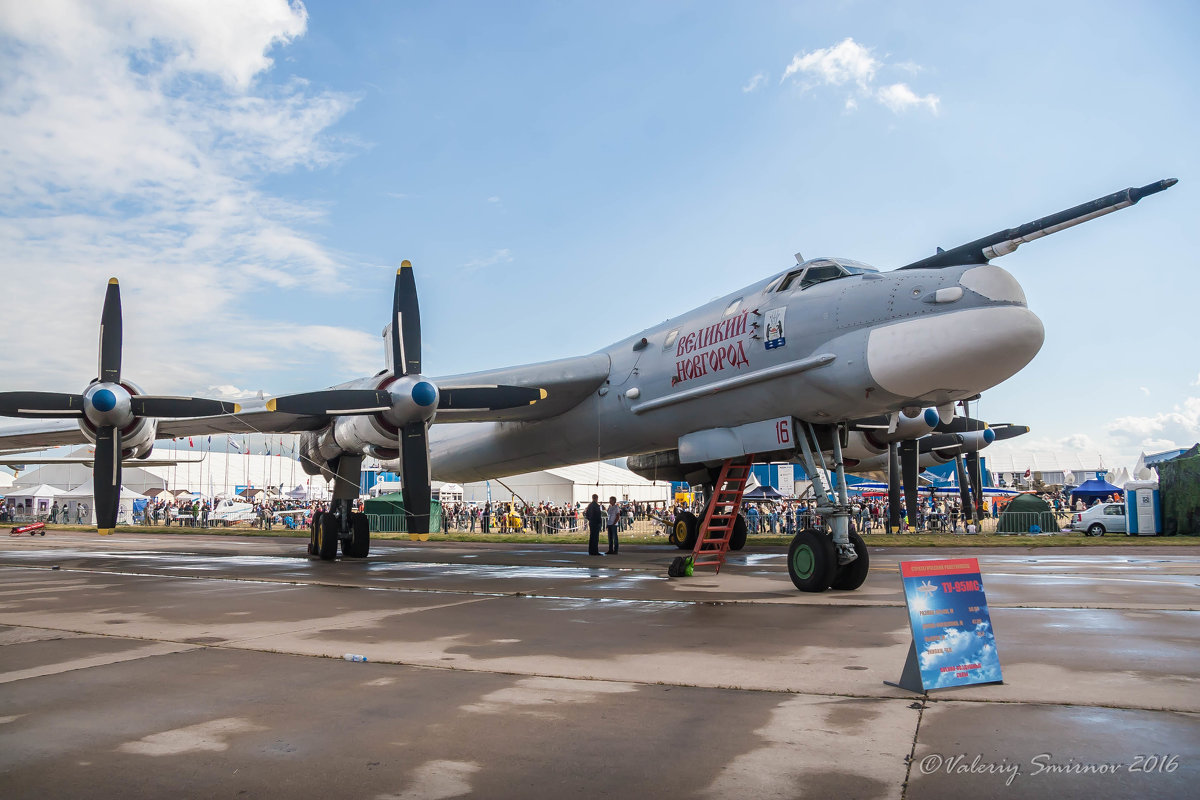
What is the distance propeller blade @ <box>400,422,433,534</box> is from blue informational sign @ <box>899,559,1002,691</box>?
1014cm

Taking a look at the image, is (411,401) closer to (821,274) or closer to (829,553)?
(821,274)

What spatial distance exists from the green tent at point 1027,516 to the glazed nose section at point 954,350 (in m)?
21.4

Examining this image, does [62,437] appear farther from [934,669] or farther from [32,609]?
[934,669]

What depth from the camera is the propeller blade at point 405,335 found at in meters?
14.0

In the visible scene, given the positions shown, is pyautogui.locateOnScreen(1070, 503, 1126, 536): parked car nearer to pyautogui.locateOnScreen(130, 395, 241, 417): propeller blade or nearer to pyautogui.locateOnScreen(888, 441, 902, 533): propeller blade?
pyautogui.locateOnScreen(888, 441, 902, 533): propeller blade

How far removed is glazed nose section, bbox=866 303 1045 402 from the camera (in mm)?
8648

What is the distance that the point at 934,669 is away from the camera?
14.3 ft

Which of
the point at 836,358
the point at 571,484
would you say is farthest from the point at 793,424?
the point at 571,484

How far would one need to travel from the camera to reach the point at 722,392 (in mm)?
11516

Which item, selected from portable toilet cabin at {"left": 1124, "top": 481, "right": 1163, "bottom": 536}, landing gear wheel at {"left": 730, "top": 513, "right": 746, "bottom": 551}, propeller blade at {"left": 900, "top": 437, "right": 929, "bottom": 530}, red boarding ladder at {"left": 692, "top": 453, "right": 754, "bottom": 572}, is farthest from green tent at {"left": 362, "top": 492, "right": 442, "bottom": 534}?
portable toilet cabin at {"left": 1124, "top": 481, "right": 1163, "bottom": 536}

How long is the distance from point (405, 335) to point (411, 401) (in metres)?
1.38

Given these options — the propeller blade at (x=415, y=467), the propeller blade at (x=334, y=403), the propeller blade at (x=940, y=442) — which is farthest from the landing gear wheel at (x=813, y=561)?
the propeller blade at (x=940, y=442)

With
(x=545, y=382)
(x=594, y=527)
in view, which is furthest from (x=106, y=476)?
(x=594, y=527)

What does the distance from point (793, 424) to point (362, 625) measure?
248 inches
